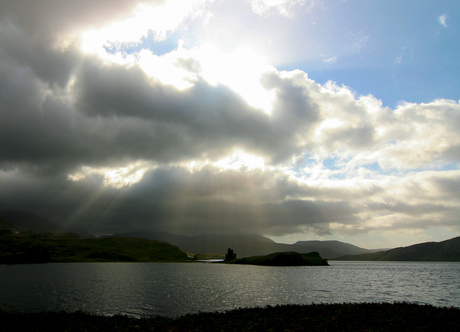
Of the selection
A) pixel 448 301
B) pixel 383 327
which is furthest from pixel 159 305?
pixel 448 301

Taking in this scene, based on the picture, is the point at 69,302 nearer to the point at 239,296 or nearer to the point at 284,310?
the point at 239,296

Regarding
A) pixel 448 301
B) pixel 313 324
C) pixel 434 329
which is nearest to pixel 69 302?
pixel 313 324

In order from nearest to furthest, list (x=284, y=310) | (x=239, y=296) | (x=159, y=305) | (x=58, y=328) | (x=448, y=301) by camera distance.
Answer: (x=58, y=328) → (x=284, y=310) → (x=159, y=305) → (x=448, y=301) → (x=239, y=296)

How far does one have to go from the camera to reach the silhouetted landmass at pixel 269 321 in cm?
2789

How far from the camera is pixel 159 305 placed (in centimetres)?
4619

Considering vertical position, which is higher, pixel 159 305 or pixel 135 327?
pixel 135 327

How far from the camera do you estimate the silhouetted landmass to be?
27.9 meters

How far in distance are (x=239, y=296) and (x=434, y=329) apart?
36.2 metres

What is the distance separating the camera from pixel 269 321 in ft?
101

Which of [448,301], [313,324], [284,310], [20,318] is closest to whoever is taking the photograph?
[313,324]

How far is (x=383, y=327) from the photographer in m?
28.6

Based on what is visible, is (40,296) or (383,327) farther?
(40,296)

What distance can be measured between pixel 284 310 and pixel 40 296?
50.4 meters

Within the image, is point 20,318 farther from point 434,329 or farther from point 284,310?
point 434,329
